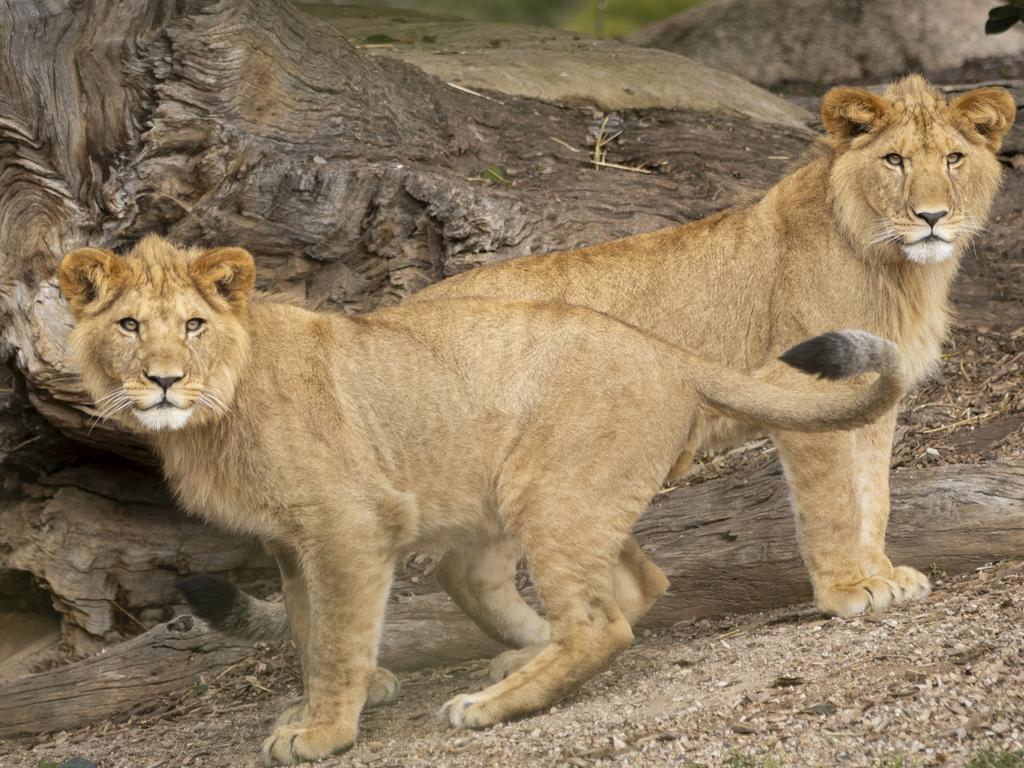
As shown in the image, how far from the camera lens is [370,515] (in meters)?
4.17

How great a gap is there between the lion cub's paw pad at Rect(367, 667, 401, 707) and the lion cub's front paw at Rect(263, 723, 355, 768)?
1.76 ft

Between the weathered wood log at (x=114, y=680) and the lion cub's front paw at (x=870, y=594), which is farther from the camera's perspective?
the weathered wood log at (x=114, y=680)

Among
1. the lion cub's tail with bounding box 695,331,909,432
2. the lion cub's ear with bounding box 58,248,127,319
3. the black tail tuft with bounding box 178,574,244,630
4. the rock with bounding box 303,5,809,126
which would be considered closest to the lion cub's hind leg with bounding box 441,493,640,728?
the lion cub's tail with bounding box 695,331,909,432

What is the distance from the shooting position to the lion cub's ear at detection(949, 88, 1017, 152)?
15.9ft

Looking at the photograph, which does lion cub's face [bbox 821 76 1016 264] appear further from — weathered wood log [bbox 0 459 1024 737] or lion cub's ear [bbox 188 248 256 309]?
lion cub's ear [bbox 188 248 256 309]

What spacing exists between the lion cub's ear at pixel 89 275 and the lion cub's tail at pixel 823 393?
5.94ft

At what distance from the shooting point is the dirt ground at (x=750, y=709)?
134 inches

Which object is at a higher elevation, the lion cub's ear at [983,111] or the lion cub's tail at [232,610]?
the lion cub's ear at [983,111]

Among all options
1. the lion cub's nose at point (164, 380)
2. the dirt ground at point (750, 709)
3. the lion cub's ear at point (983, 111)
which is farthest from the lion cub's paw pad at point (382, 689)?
the lion cub's ear at point (983, 111)

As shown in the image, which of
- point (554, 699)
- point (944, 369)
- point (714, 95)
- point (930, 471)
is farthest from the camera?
point (714, 95)

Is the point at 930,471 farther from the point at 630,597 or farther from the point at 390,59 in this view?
the point at 390,59

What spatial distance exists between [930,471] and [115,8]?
3.86 metres

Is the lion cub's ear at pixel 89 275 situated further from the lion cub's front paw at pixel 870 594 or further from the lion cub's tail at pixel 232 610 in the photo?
the lion cub's front paw at pixel 870 594

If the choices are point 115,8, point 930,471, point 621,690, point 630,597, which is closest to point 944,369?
point 930,471
